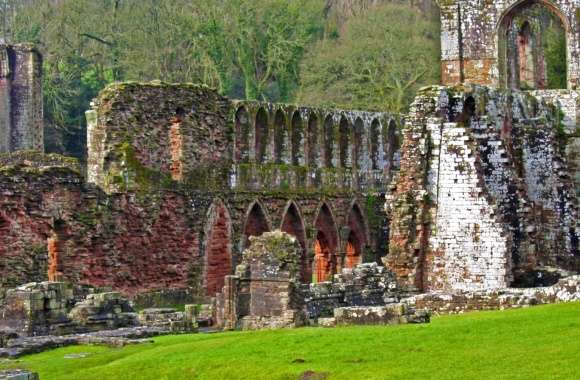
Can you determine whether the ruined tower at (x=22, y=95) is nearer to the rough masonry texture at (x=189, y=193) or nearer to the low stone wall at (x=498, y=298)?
the rough masonry texture at (x=189, y=193)

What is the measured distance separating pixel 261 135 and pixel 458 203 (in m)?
19.9

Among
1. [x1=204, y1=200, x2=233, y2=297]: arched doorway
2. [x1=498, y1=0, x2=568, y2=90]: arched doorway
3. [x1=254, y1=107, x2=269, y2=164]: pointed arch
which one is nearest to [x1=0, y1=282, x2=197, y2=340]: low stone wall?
[x1=498, y1=0, x2=568, y2=90]: arched doorway

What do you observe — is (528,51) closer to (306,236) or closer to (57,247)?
(306,236)

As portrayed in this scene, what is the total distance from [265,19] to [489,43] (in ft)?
109

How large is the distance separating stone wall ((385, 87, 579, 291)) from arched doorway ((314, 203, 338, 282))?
1849cm

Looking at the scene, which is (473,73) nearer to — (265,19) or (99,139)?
(99,139)

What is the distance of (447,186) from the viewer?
2911cm

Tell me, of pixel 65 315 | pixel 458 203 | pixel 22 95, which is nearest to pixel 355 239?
pixel 458 203

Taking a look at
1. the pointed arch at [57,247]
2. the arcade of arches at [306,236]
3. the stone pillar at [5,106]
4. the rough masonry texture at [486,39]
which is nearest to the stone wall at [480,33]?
the rough masonry texture at [486,39]

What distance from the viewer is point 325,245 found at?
166ft

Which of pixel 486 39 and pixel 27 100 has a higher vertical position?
pixel 27 100

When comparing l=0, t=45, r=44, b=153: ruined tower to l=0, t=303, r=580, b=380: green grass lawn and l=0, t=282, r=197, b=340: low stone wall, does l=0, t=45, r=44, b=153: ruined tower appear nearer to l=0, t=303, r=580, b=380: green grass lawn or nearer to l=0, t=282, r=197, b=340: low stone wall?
l=0, t=282, r=197, b=340: low stone wall

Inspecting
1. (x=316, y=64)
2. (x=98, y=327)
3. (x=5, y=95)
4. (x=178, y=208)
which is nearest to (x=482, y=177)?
(x=98, y=327)

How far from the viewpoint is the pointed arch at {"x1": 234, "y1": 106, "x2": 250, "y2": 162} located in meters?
46.5
